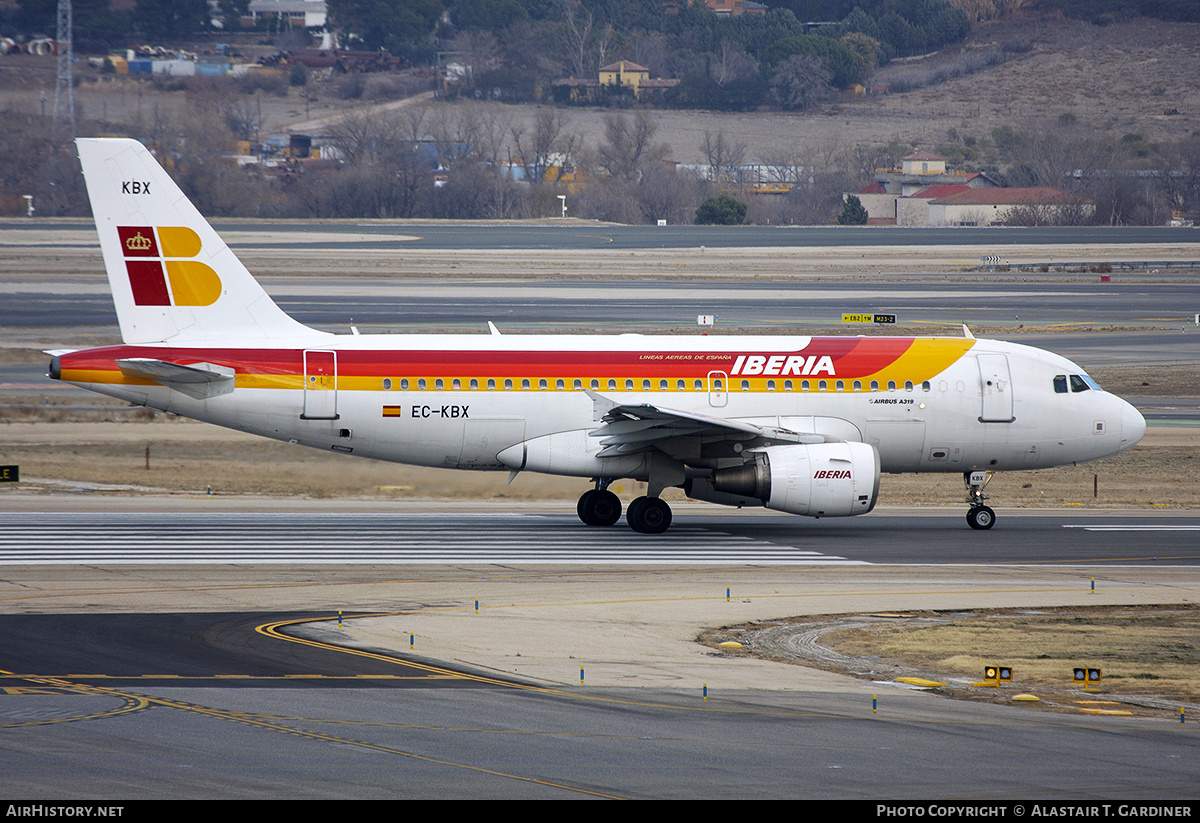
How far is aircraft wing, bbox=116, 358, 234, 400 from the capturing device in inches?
1077

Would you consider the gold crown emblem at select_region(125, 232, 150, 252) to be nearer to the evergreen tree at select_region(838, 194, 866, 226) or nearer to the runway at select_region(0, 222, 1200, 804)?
the runway at select_region(0, 222, 1200, 804)

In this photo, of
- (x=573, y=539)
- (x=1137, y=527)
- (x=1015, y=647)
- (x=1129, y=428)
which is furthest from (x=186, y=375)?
(x=1137, y=527)

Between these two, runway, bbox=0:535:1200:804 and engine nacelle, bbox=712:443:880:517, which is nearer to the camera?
runway, bbox=0:535:1200:804

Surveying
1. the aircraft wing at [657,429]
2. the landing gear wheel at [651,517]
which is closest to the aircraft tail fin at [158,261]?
the aircraft wing at [657,429]

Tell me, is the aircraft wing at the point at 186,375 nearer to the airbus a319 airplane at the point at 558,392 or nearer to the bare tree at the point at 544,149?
the airbus a319 airplane at the point at 558,392

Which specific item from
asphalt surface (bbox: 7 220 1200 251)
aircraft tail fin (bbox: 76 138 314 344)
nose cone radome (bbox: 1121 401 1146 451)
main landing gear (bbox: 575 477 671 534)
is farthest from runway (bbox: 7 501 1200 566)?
asphalt surface (bbox: 7 220 1200 251)

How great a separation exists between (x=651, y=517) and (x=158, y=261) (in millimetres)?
11822

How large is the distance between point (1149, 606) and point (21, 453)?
96.5ft

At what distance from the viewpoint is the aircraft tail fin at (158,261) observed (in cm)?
2831

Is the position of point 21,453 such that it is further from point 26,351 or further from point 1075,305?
point 1075,305

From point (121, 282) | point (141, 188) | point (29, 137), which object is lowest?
point (121, 282)

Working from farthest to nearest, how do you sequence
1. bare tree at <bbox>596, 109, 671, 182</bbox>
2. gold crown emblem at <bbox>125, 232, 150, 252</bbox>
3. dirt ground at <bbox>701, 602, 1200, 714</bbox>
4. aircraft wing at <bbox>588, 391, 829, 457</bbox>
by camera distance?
bare tree at <bbox>596, 109, 671, 182</bbox>
gold crown emblem at <bbox>125, 232, 150, 252</bbox>
aircraft wing at <bbox>588, 391, 829, 457</bbox>
dirt ground at <bbox>701, 602, 1200, 714</bbox>

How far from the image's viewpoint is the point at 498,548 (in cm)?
2722
